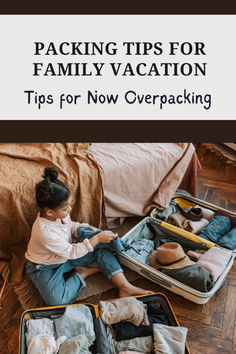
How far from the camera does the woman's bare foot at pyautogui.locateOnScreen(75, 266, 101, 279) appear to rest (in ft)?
4.99

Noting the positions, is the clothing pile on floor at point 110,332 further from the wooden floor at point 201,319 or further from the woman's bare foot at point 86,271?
the woman's bare foot at point 86,271

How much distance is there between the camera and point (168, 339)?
3.92 feet

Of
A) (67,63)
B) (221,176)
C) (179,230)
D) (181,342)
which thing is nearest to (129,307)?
(181,342)

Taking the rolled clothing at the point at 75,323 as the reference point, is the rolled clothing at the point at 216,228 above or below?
above

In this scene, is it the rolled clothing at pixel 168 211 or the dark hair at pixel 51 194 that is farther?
the rolled clothing at pixel 168 211

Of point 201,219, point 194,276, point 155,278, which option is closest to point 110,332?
point 155,278

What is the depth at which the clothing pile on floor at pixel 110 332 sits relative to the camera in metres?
1.15

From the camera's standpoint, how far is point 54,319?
127cm

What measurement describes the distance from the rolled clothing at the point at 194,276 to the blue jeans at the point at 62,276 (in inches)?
9.9

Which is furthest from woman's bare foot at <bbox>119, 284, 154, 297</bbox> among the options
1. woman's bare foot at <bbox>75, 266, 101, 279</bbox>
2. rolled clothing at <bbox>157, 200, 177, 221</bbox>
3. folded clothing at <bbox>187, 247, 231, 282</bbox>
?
rolled clothing at <bbox>157, 200, 177, 221</bbox>

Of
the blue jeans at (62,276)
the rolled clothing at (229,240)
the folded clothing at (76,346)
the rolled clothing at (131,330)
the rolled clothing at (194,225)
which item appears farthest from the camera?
the rolled clothing at (194,225)

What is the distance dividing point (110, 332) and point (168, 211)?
0.79 meters

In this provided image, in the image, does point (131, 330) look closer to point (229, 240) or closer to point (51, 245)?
point (51, 245)

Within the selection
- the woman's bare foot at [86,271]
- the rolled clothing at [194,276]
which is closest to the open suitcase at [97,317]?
the rolled clothing at [194,276]
